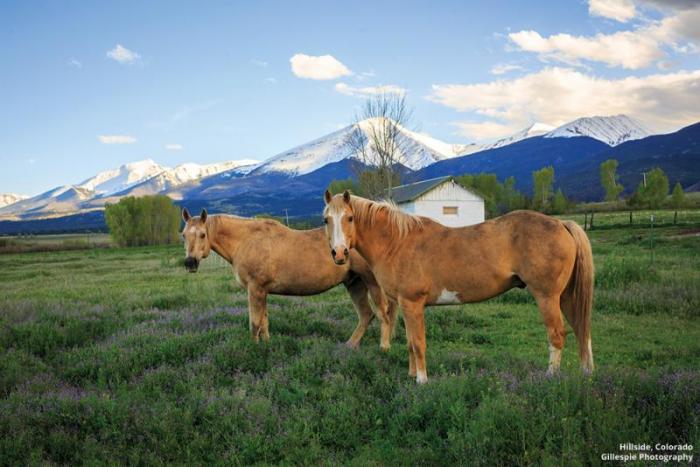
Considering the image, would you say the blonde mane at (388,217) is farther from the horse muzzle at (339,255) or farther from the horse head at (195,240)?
the horse head at (195,240)

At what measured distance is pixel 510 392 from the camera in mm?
5094

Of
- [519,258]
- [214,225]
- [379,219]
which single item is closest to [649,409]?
[519,258]

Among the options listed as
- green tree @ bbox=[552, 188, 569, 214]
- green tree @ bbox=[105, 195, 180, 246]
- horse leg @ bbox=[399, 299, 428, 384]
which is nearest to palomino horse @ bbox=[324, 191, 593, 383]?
horse leg @ bbox=[399, 299, 428, 384]

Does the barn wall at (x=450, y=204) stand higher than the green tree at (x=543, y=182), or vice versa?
the green tree at (x=543, y=182)

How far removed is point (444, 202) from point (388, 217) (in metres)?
38.9

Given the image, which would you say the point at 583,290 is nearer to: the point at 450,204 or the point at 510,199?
the point at 450,204

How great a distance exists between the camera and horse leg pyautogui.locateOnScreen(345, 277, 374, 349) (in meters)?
8.74

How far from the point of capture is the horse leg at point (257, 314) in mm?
8352

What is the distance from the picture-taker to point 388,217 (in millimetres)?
6879

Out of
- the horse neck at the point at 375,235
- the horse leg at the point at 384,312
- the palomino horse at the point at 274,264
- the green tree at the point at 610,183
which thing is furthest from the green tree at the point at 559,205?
the horse neck at the point at 375,235

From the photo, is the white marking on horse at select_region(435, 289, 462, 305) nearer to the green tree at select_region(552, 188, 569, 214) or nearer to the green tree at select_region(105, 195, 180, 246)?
the green tree at select_region(105, 195, 180, 246)

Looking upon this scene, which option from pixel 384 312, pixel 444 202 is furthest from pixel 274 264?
pixel 444 202

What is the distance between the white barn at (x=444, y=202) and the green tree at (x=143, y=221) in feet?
145

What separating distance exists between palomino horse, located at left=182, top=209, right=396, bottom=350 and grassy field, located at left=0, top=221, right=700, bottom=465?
52 centimetres
